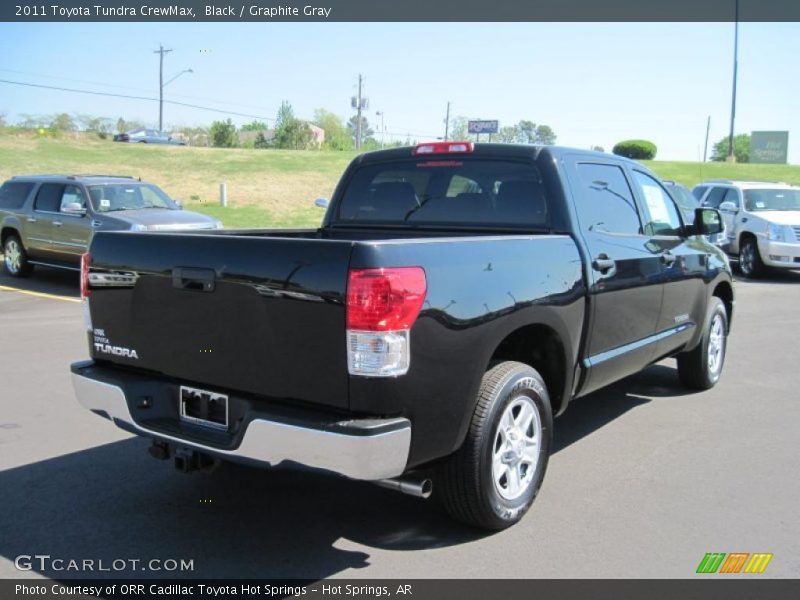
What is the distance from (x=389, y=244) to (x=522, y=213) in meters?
1.76

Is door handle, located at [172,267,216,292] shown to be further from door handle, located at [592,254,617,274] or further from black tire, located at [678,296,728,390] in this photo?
black tire, located at [678,296,728,390]

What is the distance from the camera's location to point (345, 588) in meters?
3.29

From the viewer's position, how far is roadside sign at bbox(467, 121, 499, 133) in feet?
213

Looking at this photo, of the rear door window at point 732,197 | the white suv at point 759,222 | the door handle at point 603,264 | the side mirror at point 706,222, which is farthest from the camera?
the rear door window at point 732,197

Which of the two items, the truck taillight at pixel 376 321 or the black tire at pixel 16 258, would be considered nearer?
the truck taillight at pixel 376 321

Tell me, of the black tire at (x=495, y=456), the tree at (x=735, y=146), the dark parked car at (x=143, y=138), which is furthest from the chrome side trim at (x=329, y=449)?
the tree at (x=735, y=146)

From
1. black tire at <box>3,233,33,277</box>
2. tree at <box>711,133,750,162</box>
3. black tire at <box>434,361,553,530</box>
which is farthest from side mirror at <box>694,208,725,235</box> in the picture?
tree at <box>711,133,750,162</box>

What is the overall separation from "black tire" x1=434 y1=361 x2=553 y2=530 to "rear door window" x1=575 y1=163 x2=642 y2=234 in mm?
1241

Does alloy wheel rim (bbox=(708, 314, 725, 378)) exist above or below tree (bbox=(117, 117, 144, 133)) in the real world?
below

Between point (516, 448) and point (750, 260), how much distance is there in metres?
13.6

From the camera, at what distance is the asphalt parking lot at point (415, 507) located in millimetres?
3535

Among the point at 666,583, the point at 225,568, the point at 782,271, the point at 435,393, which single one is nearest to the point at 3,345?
the point at 225,568

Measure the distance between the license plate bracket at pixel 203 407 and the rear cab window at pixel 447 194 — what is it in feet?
6.70

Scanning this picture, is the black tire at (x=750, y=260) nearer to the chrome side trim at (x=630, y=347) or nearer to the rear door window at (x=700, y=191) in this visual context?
the rear door window at (x=700, y=191)
